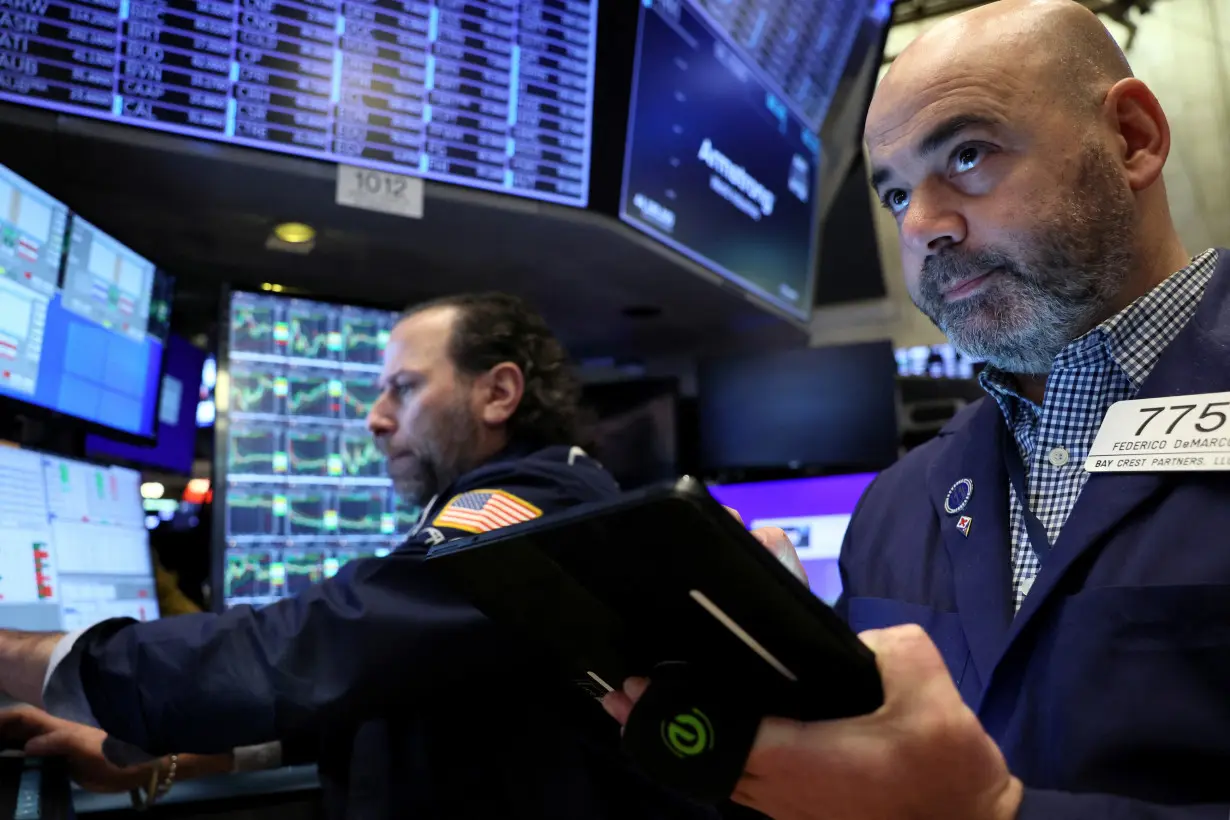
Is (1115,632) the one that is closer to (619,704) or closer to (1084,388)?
(1084,388)

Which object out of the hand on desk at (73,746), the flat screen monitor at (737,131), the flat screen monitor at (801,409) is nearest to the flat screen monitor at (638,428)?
the flat screen monitor at (801,409)

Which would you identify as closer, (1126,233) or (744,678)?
(744,678)

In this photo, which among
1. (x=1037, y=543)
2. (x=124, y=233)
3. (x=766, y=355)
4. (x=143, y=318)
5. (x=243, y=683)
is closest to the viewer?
(x=1037, y=543)

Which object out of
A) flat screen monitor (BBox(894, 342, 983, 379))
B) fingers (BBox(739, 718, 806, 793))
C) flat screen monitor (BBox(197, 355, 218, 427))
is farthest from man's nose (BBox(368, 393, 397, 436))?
flat screen monitor (BBox(894, 342, 983, 379))

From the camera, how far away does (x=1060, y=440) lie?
93 centimetres

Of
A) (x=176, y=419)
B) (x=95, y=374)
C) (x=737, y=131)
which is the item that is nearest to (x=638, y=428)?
(x=737, y=131)

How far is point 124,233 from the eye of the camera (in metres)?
2.00

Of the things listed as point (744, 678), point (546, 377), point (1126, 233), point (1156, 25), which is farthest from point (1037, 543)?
point (1156, 25)

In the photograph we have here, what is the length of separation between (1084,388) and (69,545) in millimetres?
1459

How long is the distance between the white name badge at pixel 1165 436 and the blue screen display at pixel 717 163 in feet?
4.64

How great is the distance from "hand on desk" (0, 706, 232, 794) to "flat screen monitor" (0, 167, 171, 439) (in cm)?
47

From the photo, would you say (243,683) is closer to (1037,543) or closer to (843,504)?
(1037,543)

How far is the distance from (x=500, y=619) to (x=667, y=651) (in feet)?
0.62

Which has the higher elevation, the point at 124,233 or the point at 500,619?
the point at 124,233
